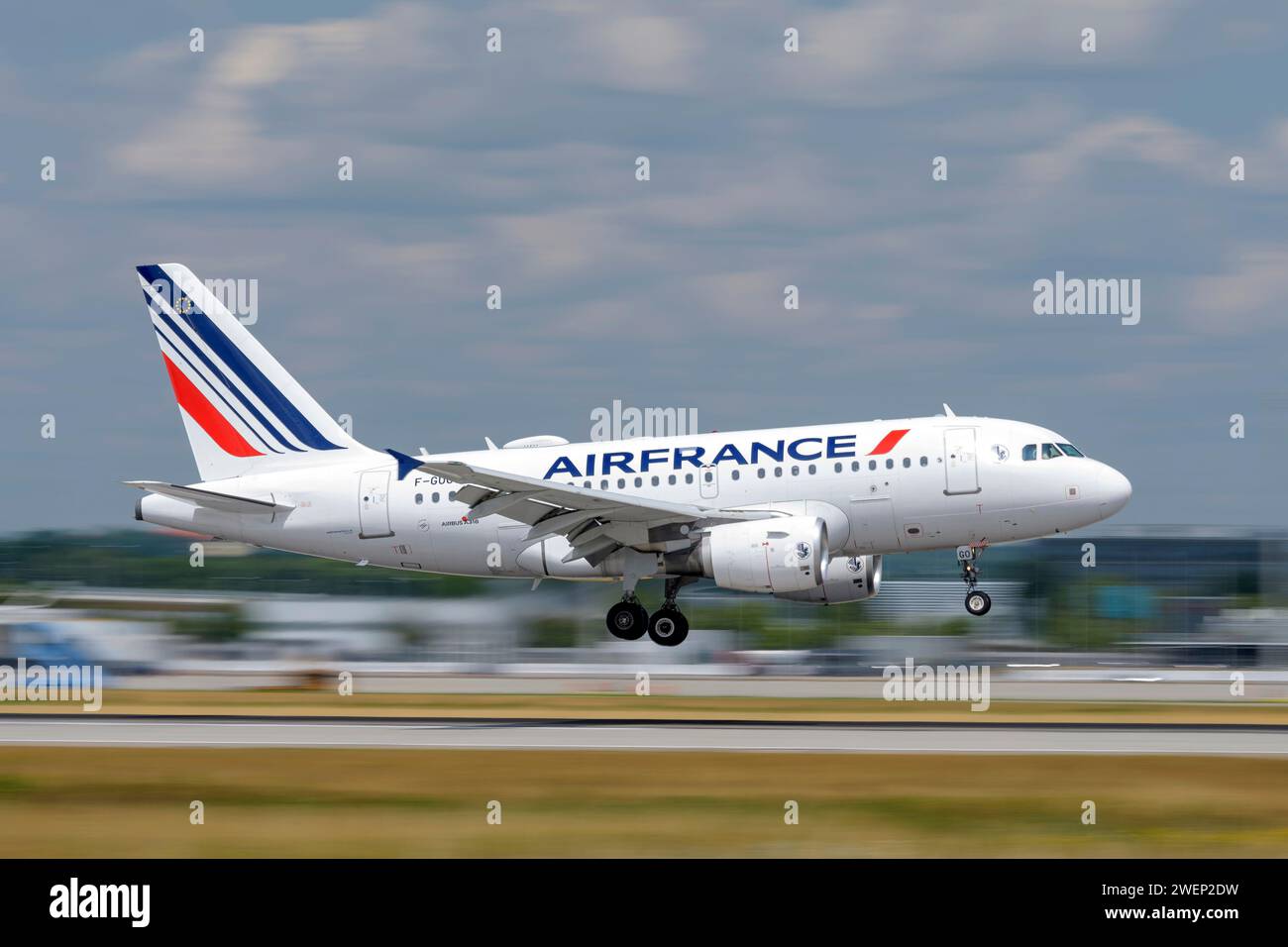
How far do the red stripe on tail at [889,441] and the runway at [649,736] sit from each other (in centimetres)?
620

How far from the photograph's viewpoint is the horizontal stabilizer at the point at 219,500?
3928cm

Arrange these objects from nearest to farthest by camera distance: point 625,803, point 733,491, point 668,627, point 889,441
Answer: point 625,803, point 889,441, point 733,491, point 668,627

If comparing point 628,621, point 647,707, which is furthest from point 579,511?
point 647,707

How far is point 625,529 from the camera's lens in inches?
1517

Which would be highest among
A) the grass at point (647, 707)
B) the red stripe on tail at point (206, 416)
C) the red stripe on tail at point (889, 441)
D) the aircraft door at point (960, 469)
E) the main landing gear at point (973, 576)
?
the red stripe on tail at point (206, 416)

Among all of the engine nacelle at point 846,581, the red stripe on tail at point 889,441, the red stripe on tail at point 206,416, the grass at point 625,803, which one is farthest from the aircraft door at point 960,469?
the red stripe on tail at point 206,416

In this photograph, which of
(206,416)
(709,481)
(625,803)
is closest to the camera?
(625,803)

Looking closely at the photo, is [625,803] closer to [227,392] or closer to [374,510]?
[374,510]

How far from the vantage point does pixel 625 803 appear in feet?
82.5

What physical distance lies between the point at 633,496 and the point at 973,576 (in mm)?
8228

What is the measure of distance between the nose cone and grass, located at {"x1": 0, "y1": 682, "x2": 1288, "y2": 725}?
17.4ft

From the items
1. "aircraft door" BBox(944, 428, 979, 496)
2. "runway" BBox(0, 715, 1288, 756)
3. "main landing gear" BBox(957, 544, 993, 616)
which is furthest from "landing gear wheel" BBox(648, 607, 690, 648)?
"aircraft door" BBox(944, 428, 979, 496)

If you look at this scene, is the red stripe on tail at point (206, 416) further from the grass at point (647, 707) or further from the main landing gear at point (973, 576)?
the main landing gear at point (973, 576)
